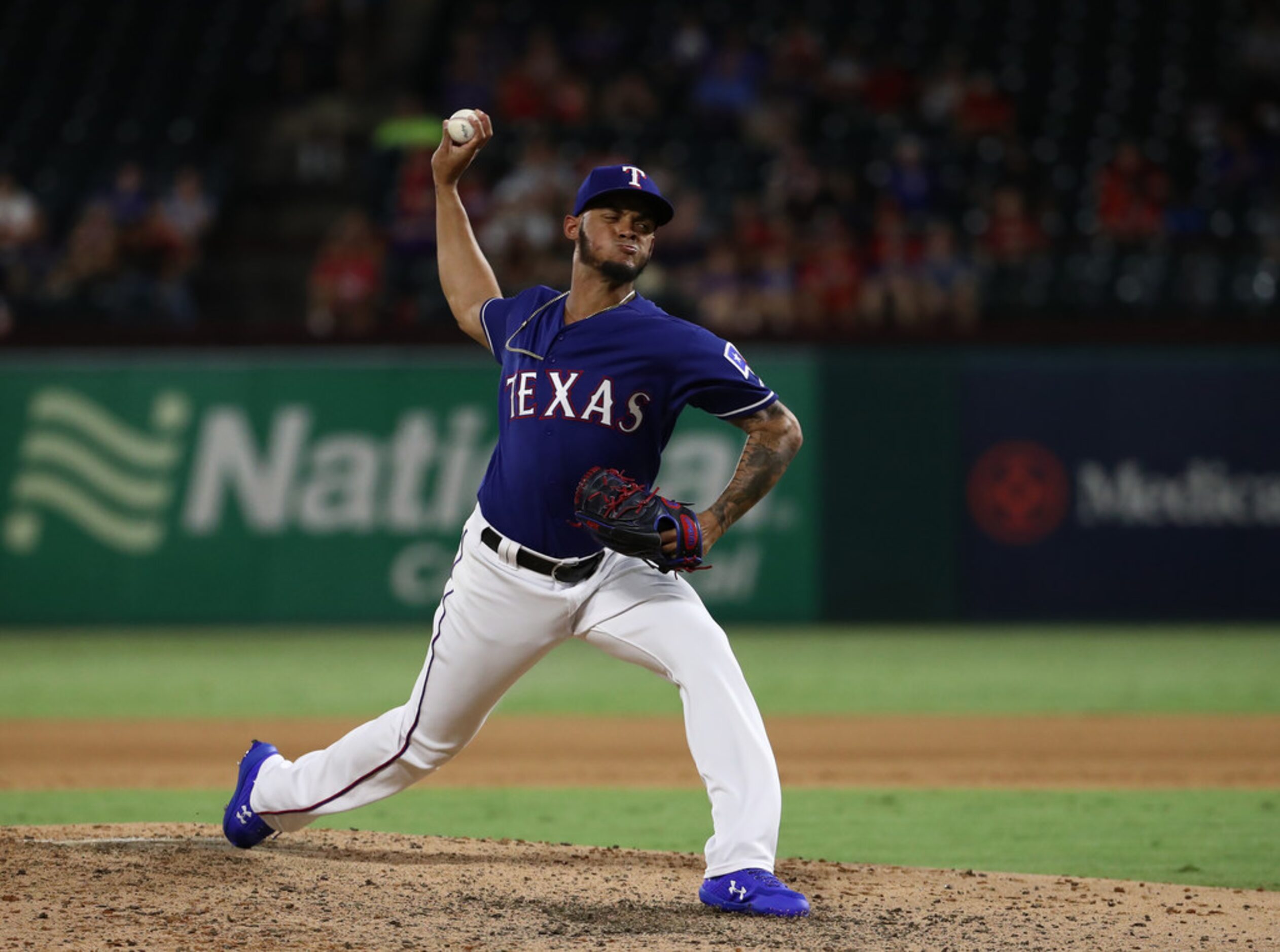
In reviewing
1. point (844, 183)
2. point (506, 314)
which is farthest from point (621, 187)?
point (844, 183)

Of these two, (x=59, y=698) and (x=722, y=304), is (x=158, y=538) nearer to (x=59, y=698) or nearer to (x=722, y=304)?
(x=59, y=698)

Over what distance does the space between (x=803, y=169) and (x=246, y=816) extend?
1034cm

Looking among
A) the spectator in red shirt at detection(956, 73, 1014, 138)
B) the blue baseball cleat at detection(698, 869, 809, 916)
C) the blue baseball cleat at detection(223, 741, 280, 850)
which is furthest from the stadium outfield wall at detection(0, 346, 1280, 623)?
the blue baseball cleat at detection(698, 869, 809, 916)

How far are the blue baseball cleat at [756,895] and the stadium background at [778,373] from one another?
531 cm

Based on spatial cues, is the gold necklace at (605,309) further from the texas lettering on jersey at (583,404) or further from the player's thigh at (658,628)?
the player's thigh at (658,628)

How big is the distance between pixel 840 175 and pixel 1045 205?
1.68m

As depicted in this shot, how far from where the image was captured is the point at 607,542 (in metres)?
4.05

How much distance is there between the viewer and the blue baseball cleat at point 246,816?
4688 mm

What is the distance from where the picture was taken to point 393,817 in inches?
240

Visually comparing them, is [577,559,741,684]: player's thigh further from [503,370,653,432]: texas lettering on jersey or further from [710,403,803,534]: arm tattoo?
[503,370,653,432]: texas lettering on jersey

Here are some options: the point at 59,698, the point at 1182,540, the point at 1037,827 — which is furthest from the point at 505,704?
the point at 1182,540

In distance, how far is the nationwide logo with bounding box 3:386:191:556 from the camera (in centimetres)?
1266

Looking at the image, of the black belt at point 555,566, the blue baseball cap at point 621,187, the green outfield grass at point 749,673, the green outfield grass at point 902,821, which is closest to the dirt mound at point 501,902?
the green outfield grass at point 902,821

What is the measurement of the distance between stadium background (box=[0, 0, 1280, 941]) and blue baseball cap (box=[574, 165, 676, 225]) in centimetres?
546
